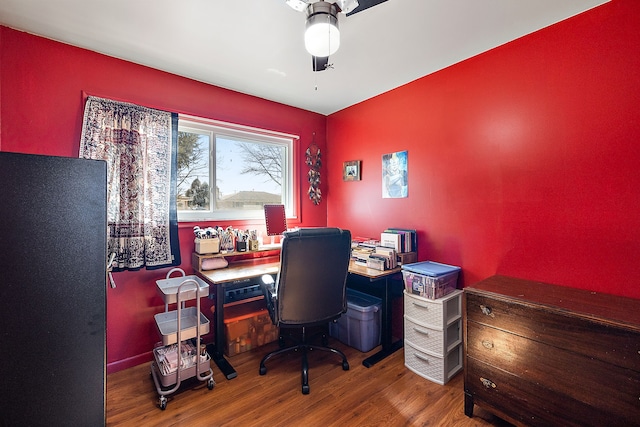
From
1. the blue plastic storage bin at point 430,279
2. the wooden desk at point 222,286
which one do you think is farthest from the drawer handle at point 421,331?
the wooden desk at point 222,286

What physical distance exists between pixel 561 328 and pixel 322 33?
→ 6.20 feet

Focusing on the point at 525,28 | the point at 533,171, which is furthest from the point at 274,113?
the point at 533,171

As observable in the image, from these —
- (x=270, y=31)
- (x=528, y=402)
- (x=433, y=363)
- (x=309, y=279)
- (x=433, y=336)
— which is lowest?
(x=433, y=363)

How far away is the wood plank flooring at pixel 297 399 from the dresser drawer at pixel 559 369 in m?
0.44

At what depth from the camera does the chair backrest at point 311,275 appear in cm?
192

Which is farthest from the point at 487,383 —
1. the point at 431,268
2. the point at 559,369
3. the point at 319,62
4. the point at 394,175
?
the point at 319,62

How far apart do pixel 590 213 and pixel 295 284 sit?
192cm

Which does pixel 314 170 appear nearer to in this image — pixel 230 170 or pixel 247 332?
pixel 230 170

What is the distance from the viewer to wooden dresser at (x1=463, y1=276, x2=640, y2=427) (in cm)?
129

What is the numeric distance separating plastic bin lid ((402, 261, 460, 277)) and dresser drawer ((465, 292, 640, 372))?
1.34ft

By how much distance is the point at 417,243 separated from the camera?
8.77 feet

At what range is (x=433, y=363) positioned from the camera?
214 centimetres

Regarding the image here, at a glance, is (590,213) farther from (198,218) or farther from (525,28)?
(198,218)

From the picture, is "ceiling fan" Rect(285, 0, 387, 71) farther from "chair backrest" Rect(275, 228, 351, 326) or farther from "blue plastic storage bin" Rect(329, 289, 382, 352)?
"blue plastic storage bin" Rect(329, 289, 382, 352)
